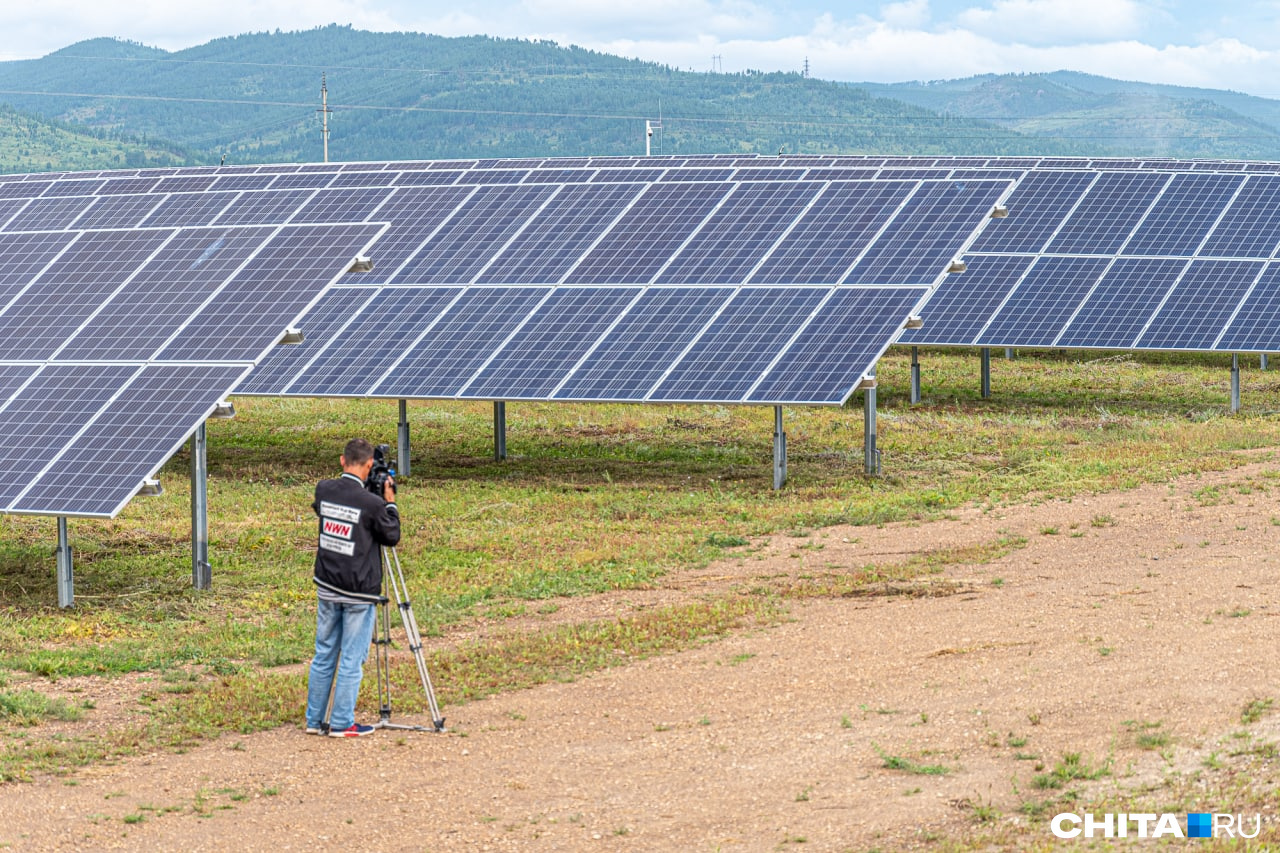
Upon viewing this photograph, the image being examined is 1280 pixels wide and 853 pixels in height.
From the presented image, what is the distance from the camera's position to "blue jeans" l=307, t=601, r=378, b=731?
39.8 feet

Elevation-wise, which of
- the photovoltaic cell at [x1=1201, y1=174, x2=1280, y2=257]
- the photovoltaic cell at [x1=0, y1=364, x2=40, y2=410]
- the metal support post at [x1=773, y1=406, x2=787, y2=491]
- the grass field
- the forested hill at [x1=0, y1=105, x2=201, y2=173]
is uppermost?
the forested hill at [x1=0, y1=105, x2=201, y2=173]

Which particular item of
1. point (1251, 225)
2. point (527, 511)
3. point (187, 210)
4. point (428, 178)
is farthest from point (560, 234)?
point (1251, 225)

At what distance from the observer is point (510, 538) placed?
2006cm

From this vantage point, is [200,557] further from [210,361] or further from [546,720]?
[546,720]

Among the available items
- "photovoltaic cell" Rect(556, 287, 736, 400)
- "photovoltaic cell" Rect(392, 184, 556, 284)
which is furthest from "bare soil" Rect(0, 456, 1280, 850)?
"photovoltaic cell" Rect(392, 184, 556, 284)

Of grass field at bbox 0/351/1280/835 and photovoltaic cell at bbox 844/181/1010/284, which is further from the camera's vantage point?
photovoltaic cell at bbox 844/181/1010/284

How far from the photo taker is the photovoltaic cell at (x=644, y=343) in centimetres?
2319

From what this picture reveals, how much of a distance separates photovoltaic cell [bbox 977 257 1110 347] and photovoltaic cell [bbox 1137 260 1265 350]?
5.66 feet

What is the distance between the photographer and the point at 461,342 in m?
25.1

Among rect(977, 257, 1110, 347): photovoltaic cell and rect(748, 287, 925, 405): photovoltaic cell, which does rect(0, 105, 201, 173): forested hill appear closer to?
rect(977, 257, 1110, 347): photovoltaic cell

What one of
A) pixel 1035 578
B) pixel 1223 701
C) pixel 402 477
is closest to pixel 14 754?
pixel 1223 701

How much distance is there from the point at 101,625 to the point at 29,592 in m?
2.01

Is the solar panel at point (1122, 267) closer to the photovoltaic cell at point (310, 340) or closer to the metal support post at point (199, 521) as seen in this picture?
the photovoltaic cell at point (310, 340)

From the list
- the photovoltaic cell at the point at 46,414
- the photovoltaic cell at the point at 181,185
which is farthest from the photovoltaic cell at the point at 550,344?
the photovoltaic cell at the point at 181,185
